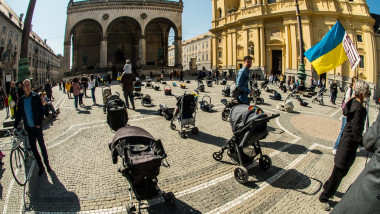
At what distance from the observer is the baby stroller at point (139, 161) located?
10.2 ft

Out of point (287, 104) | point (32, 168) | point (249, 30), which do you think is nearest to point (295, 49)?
point (249, 30)

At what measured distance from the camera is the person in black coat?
3.51m

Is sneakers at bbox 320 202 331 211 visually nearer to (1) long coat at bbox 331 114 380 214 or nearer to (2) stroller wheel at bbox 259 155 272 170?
(2) stroller wheel at bbox 259 155 272 170

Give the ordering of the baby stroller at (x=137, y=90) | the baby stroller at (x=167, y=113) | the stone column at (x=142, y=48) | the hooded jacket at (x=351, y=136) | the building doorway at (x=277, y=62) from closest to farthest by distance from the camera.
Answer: the hooded jacket at (x=351, y=136), the baby stroller at (x=167, y=113), the baby stroller at (x=137, y=90), the building doorway at (x=277, y=62), the stone column at (x=142, y=48)

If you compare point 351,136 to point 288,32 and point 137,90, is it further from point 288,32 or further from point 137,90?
point 288,32

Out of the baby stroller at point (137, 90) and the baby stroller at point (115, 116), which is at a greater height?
the baby stroller at point (137, 90)

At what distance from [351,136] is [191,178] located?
3.20m

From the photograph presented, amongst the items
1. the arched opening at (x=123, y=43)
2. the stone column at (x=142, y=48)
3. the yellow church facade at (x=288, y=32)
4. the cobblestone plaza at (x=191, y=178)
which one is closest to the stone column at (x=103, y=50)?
the arched opening at (x=123, y=43)

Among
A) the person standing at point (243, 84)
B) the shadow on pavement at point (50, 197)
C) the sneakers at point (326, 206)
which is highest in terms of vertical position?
the person standing at point (243, 84)

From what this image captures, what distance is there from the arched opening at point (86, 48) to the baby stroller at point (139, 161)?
145 feet

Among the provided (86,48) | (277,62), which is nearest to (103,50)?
(86,48)

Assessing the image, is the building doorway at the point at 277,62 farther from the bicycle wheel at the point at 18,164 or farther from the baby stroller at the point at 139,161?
the bicycle wheel at the point at 18,164

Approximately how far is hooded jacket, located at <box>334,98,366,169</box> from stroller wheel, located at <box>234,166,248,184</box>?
1.64m

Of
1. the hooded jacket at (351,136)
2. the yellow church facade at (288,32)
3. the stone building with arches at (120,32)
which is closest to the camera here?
the hooded jacket at (351,136)
